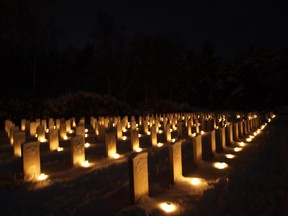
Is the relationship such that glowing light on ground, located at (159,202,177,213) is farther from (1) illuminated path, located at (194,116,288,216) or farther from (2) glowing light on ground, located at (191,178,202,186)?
(2) glowing light on ground, located at (191,178,202,186)

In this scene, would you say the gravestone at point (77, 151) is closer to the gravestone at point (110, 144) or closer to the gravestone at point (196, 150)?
the gravestone at point (110, 144)

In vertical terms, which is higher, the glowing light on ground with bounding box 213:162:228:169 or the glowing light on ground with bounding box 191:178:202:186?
the glowing light on ground with bounding box 213:162:228:169

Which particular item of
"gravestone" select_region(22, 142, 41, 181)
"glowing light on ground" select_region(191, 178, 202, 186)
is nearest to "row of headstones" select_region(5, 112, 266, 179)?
"gravestone" select_region(22, 142, 41, 181)

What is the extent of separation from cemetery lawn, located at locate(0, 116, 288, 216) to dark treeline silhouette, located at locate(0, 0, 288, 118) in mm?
13294

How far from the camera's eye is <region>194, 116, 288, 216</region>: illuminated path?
13.1ft

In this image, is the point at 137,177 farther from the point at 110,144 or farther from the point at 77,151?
the point at 110,144

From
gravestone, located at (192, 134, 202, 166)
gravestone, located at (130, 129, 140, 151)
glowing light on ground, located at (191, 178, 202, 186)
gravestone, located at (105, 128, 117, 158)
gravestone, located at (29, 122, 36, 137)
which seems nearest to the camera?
glowing light on ground, located at (191, 178, 202, 186)

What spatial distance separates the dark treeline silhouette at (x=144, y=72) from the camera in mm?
27188

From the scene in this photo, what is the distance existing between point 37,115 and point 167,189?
1488 cm

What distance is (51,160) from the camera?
24.4ft

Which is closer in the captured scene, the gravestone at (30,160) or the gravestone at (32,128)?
the gravestone at (30,160)

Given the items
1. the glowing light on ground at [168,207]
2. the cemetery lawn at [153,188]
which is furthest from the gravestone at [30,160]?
the glowing light on ground at [168,207]

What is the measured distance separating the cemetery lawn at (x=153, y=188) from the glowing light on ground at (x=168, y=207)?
8 centimetres

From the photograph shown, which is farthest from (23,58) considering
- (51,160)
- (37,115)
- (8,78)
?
(51,160)
